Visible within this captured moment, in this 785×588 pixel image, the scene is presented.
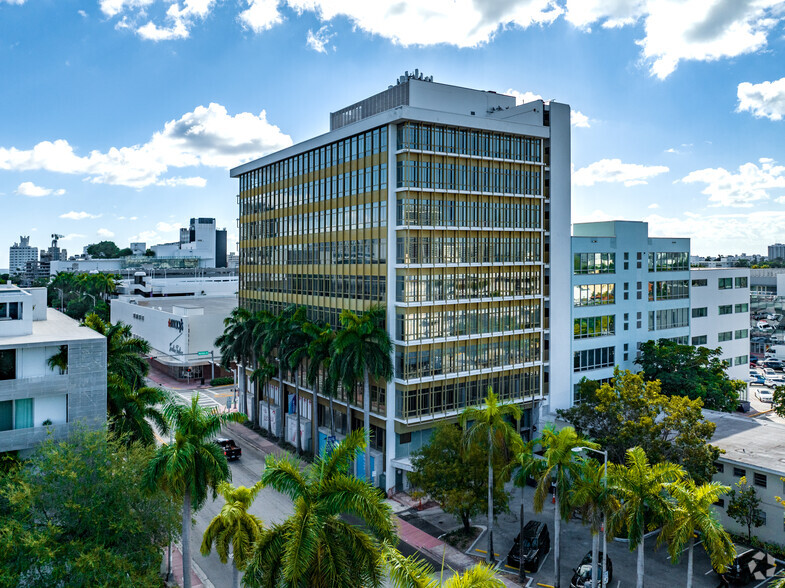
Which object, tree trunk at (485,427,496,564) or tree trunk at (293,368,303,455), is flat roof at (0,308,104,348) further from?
tree trunk at (485,427,496,564)

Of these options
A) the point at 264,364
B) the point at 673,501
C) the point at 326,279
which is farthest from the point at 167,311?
the point at 673,501

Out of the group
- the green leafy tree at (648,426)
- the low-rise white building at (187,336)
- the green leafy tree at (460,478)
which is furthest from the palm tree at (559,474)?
the low-rise white building at (187,336)

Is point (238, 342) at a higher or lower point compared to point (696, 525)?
higher

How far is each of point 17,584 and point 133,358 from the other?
1975cm

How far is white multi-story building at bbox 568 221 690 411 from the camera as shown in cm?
5709

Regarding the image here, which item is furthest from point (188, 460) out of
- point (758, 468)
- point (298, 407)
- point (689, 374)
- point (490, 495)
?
point (689, 374)

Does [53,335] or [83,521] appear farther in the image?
[53,335]

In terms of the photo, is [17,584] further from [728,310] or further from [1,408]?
[728,310]

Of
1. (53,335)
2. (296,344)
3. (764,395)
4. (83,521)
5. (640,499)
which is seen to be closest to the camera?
(83,521)

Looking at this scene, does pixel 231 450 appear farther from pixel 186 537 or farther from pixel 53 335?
pixel 186 537

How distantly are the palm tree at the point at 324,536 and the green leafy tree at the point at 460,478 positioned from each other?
18.4m

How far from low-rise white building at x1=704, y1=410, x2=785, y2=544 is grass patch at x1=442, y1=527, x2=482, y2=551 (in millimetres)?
15701

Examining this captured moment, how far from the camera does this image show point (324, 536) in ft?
54.1

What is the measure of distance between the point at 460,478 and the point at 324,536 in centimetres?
2108
